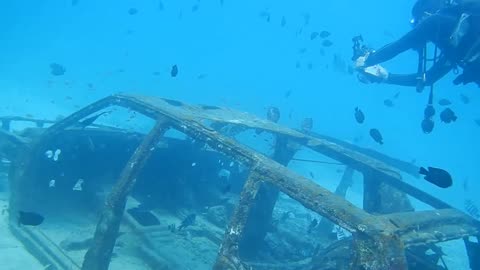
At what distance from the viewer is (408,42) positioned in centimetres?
752

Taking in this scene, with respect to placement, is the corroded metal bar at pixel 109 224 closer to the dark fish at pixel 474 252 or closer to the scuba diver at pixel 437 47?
the dark fish at pixel 474 252

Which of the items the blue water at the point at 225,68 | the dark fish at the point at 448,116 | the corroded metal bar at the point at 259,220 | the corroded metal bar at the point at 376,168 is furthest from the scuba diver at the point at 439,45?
the blue water at the point at 225,68

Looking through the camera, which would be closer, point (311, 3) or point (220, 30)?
point (220, 30)

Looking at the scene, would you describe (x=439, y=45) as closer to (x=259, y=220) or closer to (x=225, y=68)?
(x=259, y=220)

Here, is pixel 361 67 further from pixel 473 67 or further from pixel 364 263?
pixel 364 263

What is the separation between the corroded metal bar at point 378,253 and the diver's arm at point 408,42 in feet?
18.6

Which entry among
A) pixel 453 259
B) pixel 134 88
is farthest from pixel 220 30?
pixel 453 259

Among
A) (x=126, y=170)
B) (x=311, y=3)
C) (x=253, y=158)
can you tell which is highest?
(x=311, y=3)

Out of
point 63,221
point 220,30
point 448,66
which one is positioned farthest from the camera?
point 220,30

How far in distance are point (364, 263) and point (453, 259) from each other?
559 inches

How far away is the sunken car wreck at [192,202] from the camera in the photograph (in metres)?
3.30

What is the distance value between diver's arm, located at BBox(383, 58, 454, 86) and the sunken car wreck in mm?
2088

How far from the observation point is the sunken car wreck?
3305 millimetres

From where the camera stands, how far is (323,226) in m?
9.43
